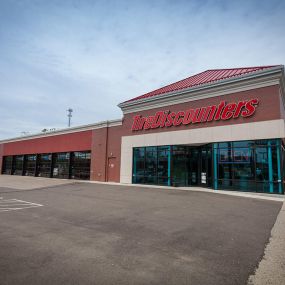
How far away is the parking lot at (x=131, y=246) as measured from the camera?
14.8 ft

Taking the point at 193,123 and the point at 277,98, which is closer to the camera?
the point at 277,98

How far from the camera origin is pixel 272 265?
5047 millimetres

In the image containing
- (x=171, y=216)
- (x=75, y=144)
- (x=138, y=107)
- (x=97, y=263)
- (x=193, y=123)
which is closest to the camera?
(x=97, y=263)

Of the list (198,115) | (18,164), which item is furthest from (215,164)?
(18,164)

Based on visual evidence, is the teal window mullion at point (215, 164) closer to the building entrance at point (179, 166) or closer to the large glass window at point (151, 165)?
the building entrance at point (179, 166)

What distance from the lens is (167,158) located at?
75.6ft

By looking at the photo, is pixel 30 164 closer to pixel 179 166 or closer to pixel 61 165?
pixel 61 165

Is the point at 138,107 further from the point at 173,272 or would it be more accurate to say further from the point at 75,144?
the point at 173,272

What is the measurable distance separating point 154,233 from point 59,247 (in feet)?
9.37

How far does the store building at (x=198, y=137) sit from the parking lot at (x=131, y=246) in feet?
25.1

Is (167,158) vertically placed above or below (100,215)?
above

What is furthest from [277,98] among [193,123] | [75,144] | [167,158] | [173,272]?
[75,144]

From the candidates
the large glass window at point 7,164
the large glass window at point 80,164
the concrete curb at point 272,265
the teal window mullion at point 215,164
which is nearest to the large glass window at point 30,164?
the large glass window at point 7,164

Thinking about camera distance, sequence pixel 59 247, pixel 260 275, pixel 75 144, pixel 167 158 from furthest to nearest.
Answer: pixel 75 144 < pixel 167 158 < pixel 59 247 < pixel 260 275
